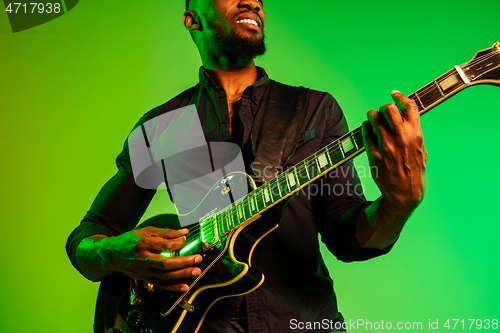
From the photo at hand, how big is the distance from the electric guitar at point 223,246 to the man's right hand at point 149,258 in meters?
0.04

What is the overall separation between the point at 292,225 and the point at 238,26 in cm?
91

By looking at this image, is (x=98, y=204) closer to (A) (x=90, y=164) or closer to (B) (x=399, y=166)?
(A) (x=90, y=164)

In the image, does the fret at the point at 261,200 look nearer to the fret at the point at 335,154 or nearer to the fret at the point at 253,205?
the fret at the point at 253,205

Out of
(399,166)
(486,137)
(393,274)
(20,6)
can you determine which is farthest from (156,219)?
(20,6)

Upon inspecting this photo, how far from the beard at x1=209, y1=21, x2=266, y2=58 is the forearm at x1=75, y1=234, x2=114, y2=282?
3.09 ft

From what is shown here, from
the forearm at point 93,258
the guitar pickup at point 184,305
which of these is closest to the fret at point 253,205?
the guitar pickup at point 184,305

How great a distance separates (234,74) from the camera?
1.70 metres

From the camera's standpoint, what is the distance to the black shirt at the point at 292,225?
1145 millimetres

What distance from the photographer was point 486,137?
84.6 inches

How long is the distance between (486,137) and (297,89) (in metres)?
1.31

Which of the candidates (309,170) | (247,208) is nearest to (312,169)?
(309,170)

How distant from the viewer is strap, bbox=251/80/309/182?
1.29 meters

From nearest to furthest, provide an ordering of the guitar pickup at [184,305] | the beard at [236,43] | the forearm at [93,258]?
the guitar pickup at [184,305] < the forearm at [93,258] < the beard at [236,43]

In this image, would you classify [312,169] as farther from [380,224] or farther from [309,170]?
[380,224]
